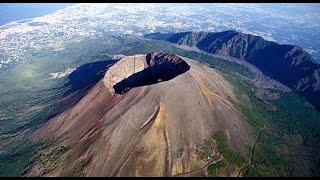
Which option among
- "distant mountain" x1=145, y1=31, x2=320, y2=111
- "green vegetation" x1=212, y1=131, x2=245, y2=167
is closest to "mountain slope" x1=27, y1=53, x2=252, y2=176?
"green vegetation" x1=212, y1=131, x2=245, y2=167

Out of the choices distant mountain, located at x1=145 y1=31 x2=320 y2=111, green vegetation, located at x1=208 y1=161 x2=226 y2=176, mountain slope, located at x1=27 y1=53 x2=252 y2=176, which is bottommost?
distant mountain, located at x1=145 y1=31 x2=320 y2=111

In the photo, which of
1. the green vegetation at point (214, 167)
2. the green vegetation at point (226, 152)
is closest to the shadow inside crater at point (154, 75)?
the green vegetation at point (226, 152)

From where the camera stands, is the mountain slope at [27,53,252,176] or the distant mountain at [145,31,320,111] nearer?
the mountain slope at [27,53,252,176]

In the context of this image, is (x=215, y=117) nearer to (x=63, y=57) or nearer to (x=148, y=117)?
(x=148, y=117)

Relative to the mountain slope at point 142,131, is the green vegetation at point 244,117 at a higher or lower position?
lower

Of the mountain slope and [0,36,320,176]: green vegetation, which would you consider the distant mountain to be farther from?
the mountain slope

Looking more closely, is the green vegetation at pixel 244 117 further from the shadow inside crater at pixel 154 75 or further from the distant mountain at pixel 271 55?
the shadow inside crater at pixel 154 75

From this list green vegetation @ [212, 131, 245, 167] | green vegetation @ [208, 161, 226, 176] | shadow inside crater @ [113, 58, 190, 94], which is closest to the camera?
green vegetation @ [208, 161, 226, 176]
